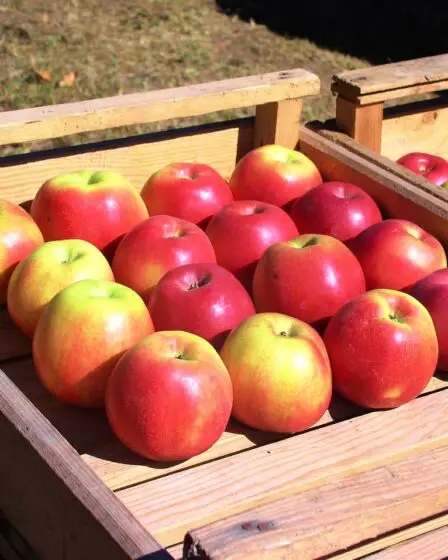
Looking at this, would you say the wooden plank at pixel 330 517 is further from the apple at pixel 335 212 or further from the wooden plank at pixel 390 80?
the wooden plank at pixel 390 80

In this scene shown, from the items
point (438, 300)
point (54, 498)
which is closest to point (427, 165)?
point (438, 300)

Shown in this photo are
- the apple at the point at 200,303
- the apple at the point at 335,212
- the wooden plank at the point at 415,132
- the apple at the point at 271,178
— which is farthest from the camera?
the wooden plank at the point at 415,132

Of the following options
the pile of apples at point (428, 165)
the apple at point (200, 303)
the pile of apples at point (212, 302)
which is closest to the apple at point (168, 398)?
the pile of apples at point (212, 302)

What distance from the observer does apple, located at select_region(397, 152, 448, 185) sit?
2.46 meters

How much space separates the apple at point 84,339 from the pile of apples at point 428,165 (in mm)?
1176

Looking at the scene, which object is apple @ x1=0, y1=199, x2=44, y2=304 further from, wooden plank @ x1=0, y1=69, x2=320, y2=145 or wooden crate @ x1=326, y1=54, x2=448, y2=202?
wooden crate @ x1=326, y1=54, x2=448, y2=202

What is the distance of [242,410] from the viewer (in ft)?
5.03

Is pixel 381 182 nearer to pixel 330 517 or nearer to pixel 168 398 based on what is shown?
pixel 168 398

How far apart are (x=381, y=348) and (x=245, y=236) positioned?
0.44 meters

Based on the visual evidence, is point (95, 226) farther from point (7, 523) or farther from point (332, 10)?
point (332, 10)

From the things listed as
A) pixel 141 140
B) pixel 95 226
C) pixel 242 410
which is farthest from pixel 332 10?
pixel 242 410

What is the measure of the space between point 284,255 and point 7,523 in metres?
0.68

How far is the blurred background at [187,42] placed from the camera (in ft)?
14.8

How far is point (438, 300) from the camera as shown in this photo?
172cm
